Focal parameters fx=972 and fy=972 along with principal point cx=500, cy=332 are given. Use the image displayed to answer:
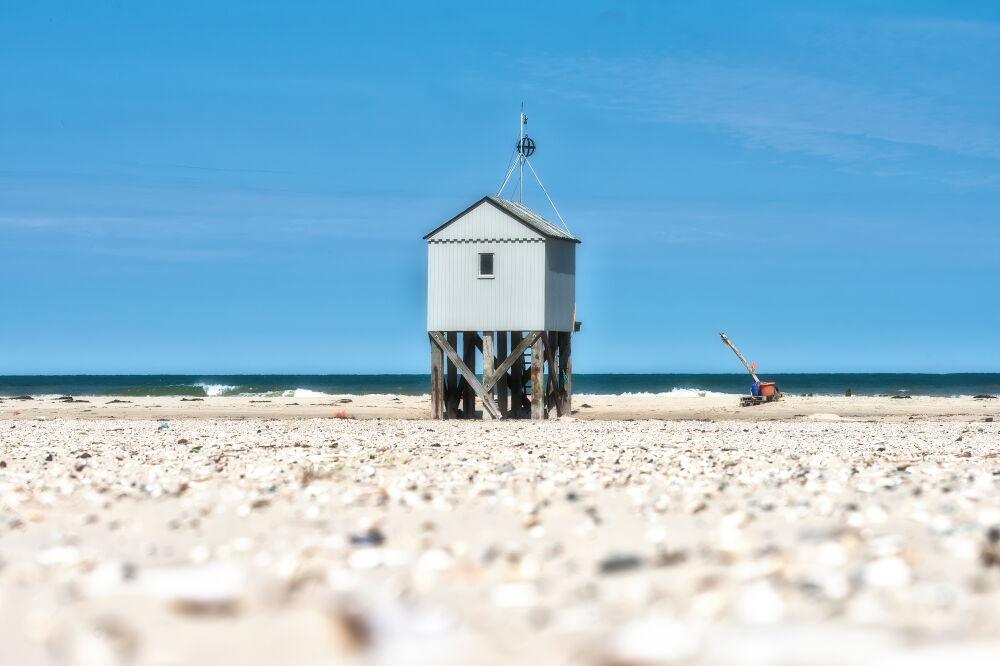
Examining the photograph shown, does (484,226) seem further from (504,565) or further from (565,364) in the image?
(504,565)

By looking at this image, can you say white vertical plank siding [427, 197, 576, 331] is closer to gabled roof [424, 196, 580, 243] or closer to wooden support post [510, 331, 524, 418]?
gabled roof [424, 196, 580, 243]

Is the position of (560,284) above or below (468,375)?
above

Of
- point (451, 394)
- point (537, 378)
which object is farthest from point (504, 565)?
point (451, 394)

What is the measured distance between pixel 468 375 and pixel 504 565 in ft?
61.5

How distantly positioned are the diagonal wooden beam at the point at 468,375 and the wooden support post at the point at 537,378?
0.95m

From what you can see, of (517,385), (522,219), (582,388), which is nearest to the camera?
(522,219)

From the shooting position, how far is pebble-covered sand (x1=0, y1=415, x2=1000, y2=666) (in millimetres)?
3869

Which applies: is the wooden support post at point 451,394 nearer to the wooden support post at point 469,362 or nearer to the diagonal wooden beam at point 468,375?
the wooden support post at point 469,362

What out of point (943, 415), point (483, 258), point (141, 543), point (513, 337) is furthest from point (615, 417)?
point (141, 543)

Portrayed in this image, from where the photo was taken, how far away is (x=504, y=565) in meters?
4.95

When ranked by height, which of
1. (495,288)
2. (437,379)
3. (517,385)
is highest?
(495,288)

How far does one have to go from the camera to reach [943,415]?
25391 mm

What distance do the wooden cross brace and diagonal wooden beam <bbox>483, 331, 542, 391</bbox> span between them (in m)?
0.09

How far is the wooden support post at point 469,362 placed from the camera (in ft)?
81.9
